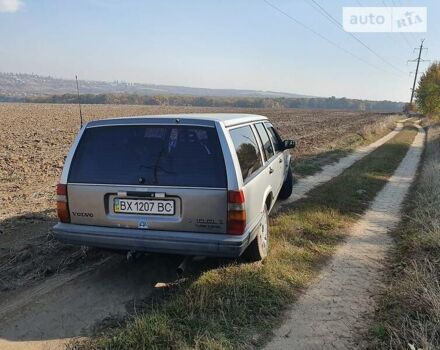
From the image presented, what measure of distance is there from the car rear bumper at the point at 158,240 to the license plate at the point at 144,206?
7.4 inches

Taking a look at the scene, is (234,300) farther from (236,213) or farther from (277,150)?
(277,150)

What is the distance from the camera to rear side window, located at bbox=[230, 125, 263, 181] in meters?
4.15

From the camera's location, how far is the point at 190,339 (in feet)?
10.7

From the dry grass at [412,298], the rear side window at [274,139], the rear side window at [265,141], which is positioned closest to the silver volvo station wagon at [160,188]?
the rear side window at [265,141]

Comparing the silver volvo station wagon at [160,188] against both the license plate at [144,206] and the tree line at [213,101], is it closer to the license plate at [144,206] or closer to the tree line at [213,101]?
the license plate at [144,206]

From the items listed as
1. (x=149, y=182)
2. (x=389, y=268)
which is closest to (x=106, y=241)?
(x=149, y=182)

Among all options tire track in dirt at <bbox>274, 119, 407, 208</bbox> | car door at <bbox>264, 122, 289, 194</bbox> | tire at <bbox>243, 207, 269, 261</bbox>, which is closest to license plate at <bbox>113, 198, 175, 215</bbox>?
tire at <bbox>243, 207, 269, 261</bbox>

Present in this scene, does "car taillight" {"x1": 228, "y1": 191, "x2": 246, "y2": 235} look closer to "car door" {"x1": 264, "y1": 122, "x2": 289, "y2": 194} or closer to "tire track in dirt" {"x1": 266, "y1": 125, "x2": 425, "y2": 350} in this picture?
"tire track in dirt" {"x1": 266, "y1": 125, "x2": 425, "y2": 350}

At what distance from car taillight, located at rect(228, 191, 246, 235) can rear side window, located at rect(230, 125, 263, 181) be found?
1.03 ft

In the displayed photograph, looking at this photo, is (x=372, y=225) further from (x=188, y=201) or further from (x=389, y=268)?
(x=188, y=201)

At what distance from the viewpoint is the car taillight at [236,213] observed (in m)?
3.77

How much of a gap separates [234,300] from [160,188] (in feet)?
4.41

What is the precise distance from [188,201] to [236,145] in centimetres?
84

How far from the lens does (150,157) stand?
13.0 feet
